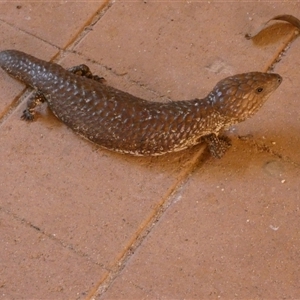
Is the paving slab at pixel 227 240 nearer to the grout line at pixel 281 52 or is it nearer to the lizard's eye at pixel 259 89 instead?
the lizard's eye at pixel 259 89

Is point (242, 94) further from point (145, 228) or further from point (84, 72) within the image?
point (84, 72)

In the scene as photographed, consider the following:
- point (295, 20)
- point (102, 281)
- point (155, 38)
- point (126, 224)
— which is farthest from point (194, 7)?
point (102, 281)

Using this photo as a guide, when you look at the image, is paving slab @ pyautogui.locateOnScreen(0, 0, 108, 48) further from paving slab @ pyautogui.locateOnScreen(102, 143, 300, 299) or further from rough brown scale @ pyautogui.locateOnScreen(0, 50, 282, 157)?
paving slab @ pyautogui.locateOnScreen(102, 143, 300, 299)

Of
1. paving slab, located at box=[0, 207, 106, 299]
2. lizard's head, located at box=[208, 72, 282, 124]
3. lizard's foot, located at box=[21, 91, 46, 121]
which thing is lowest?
paving slab, located at box=[0, 207, 106, 299]

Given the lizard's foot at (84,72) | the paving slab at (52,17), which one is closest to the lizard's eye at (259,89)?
the lizard's foot at (84,72)

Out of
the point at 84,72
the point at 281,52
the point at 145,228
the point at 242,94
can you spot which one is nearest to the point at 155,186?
the point at 145,228

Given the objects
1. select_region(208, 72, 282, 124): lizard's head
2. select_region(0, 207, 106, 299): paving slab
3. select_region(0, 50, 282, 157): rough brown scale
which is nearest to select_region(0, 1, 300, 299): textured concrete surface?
select_region(0, 207, 106, 299): paving slab

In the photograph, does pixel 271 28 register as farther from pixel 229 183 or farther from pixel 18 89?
pixel 18 89
